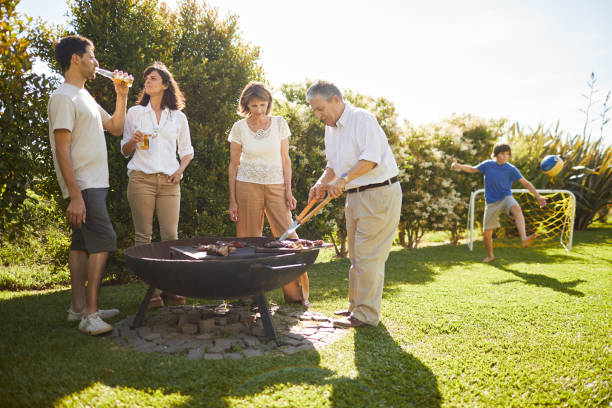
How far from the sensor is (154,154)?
343 cm

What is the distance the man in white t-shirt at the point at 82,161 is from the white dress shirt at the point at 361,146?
1.86 meters

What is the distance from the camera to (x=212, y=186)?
4.98 meters

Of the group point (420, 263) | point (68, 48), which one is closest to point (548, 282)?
point (420, 263)

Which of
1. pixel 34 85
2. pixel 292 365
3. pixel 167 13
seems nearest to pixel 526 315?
pixel 292 365

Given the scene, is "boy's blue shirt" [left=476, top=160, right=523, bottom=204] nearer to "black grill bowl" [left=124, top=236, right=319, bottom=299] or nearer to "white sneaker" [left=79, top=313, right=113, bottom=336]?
"black grill bowl" [left=124, top=236, right=319, bottom=299]

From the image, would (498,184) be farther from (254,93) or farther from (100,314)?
(100,314)

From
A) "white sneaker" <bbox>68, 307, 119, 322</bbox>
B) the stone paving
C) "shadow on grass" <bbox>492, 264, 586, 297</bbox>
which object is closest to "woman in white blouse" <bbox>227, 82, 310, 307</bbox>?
the stone paving

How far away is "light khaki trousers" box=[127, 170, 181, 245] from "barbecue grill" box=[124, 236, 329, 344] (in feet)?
1.80

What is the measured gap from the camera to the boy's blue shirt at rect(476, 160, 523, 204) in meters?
6.29

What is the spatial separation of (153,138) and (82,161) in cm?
70

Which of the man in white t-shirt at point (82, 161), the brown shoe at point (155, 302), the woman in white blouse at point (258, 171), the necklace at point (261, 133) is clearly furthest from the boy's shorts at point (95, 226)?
the necklace at point (261, 133)

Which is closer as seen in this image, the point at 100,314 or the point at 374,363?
the point at 374,363

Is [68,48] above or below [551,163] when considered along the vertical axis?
above

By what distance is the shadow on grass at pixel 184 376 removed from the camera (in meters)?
2.04
